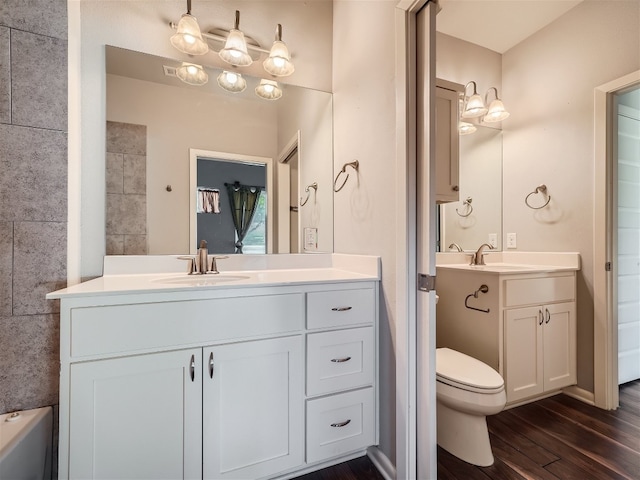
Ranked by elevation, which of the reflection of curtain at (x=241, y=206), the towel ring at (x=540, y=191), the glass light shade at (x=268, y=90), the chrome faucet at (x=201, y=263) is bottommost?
the chrome faucet at (x=201, y=263)

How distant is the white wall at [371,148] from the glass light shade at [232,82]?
0.57 m

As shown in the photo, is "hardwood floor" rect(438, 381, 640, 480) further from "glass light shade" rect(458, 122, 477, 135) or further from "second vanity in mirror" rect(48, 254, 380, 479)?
"glass light shade" rect(458, 122, 477, 135)

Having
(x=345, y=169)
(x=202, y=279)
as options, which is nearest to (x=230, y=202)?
(x=202, y=279)

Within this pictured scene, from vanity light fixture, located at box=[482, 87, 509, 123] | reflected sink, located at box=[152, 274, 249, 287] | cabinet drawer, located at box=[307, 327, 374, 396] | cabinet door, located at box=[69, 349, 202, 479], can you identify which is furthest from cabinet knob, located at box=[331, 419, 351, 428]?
vanity light fixture, located at box=[482, 87, 509, 123]

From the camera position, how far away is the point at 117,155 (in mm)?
1399

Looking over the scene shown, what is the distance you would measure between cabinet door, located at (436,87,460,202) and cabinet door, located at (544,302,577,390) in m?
0.96

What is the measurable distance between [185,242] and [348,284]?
2.91 feet

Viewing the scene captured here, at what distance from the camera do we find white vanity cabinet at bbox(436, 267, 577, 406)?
1.65 metres

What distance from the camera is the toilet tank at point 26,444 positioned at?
88cm

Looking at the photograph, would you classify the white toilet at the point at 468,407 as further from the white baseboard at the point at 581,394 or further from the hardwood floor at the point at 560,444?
the white baseboard at the point at 581,394

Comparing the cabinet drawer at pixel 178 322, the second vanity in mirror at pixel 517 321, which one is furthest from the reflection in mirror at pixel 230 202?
the second vanity in mirror at pixel 517 321

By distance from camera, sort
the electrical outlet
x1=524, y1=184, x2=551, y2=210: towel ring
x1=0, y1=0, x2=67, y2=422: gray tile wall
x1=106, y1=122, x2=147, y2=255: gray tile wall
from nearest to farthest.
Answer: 1. x1=0, y1=0, x2=67, y2=422: gray tile wall
2. x1=106, y1=122, x2=147, y2=255: gray tile wall
3. x1=524, y1=184, x2=551, y2=210: towel ring
4. the electrical outlet

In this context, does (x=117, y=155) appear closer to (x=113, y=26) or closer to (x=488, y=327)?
(x=113, y=26)

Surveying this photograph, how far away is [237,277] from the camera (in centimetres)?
139
